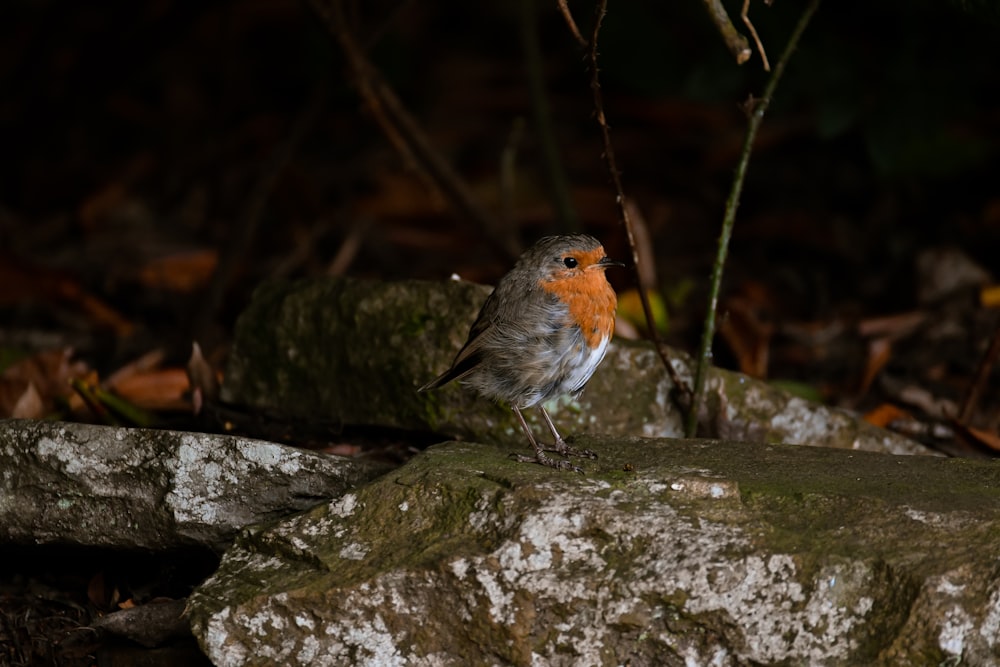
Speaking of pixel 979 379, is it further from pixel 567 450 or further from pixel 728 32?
pixel 728 32

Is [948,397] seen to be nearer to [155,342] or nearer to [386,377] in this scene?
[386,377]

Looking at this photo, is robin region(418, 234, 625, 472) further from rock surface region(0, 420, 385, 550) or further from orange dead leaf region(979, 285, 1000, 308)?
orange dead leaf region(979, 285, 1000, 308)

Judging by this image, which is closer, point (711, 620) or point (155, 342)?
point (711, 620)

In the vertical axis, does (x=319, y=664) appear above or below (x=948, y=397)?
above

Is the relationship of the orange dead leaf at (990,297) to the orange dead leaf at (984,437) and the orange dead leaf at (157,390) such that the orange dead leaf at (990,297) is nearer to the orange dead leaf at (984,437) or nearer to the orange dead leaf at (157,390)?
the orange dead leaf at (984,437)

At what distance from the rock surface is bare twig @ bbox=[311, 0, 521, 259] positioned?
7.69 feet

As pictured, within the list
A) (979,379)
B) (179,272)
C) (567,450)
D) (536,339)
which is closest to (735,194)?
(536,339)

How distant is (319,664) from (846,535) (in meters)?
1.25

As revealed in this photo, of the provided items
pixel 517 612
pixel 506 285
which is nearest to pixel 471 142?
pixel 506 285

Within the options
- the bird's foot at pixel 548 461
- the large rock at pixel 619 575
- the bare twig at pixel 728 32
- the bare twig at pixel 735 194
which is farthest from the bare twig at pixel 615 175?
the large rock at pixel 619 575

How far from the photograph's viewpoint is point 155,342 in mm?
6027

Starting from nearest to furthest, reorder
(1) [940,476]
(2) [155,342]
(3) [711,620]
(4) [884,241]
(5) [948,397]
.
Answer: (3) [711,620] → (1) [940,476] → (5) [948,397] → (2) [155,342] → (4) [884,241]

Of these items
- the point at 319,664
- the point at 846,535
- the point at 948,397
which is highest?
the point at 846,535

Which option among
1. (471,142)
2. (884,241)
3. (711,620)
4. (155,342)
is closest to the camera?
(711,620)
